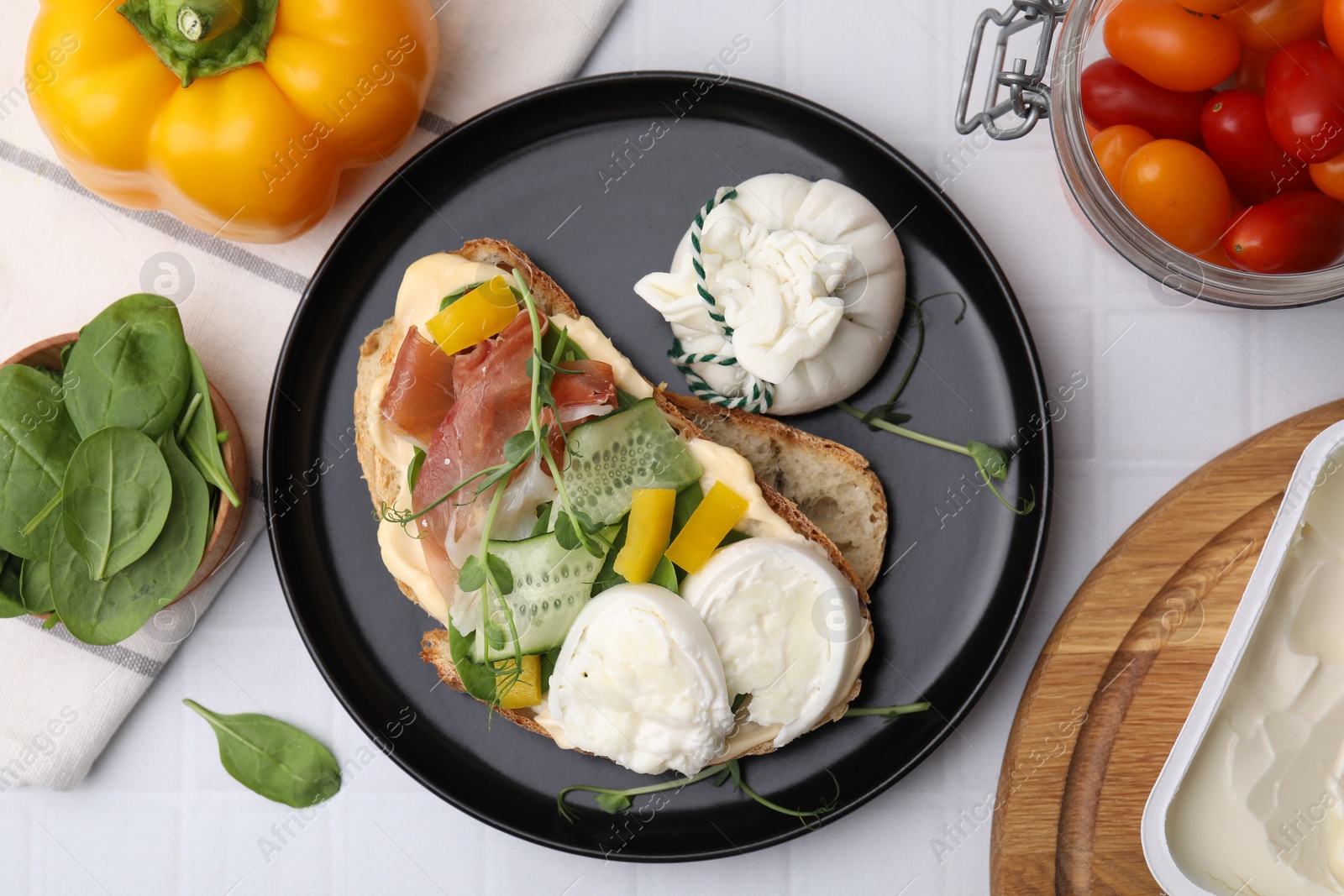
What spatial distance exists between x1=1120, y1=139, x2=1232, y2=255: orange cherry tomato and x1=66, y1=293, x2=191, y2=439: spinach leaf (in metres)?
1.72

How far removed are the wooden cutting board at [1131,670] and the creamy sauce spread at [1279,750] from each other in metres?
0.14

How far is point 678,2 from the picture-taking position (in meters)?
1.88

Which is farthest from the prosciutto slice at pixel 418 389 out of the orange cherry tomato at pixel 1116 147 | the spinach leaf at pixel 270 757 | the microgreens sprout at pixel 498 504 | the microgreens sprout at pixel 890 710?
the orange cherry tomato at pixel 1116 147

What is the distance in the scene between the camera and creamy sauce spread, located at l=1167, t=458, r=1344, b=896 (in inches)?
57.8

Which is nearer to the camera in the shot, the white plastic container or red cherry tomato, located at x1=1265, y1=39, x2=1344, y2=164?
red cherry tomato, located at x1=1265, y1=39, x2=1344, y2=164

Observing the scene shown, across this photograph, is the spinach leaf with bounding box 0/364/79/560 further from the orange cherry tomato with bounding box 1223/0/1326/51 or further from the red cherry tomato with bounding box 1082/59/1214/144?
the orange cherry tomato with bounding box 1223/0/1326/51

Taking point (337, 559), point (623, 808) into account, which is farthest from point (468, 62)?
point (623, 808)

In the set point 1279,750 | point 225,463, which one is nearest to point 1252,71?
point 1279,750

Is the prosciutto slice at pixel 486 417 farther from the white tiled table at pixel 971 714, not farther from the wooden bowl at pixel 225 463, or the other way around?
the white tiled table at pixel 971 714

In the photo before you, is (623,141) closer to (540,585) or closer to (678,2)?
(678,2)

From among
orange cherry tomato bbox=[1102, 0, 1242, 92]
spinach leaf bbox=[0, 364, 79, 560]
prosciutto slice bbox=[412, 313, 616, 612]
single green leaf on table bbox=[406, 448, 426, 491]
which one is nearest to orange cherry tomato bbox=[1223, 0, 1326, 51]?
orange cherry tomato bbox=[1102, 0, 1242, 92]

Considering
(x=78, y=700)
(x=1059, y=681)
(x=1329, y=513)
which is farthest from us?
(x=78, y=700)

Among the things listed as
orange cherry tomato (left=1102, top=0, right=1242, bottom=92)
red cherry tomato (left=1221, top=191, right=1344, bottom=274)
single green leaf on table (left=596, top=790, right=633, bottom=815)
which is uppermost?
orange cherry tomato (left=1102, top=0, right=1242, bottom=92)

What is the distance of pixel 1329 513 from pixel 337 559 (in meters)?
1.79
